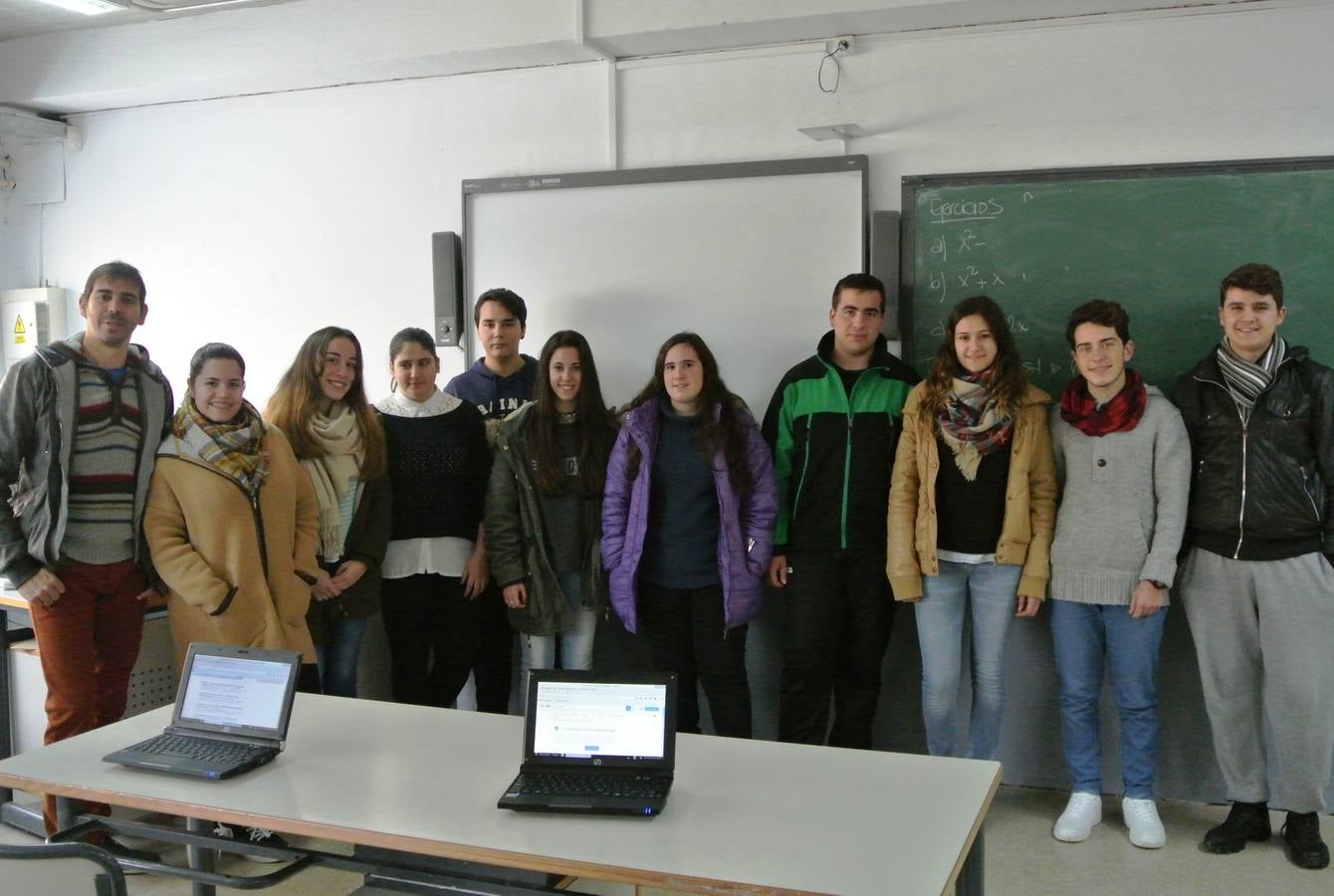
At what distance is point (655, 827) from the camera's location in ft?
5.83

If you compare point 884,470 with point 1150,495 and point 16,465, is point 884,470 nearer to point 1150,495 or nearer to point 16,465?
point 1150,495

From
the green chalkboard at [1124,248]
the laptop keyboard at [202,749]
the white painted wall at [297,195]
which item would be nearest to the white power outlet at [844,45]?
the green chalkboard at [1124,248]

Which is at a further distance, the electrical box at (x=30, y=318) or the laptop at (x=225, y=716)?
the electrical box at (x=30, y=318)

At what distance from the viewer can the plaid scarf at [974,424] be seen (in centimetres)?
326

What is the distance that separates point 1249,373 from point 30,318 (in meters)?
5.19

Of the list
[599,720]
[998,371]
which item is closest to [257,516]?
[599,720]

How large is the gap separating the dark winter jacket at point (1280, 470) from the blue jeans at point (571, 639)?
1939mm

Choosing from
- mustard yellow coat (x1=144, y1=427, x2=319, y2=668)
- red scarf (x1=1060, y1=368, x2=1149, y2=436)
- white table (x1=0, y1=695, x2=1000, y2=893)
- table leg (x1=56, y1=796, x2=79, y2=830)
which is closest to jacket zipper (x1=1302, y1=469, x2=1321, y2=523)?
red scarf (x1=1060, y1=368, x2=1149, y2=436)

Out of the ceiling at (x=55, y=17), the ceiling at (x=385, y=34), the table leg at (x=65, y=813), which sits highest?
the ceiling at (x=55, y=17)

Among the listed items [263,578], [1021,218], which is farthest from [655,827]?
[1021,218]

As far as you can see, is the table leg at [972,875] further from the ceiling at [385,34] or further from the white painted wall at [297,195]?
the white painted wall at [297,195]

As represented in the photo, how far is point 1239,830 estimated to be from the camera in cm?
321

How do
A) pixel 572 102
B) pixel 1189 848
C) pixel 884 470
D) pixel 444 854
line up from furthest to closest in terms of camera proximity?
1. pixel 572 102
2. pixel 884 470
3. pixel 1189 848
4. pixel 444 854

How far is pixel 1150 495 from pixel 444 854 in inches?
92.6
